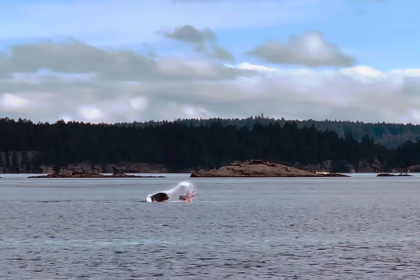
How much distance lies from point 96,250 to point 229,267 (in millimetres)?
11870

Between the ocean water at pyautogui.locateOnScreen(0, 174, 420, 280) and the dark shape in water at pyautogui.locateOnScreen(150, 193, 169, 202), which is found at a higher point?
the dark shape in water at pyautogui.locateOnScreen(150, 193, 169, 202)

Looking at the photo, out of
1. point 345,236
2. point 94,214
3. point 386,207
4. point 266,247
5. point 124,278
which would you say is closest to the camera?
point 124,278

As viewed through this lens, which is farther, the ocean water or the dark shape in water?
the dark shape in water

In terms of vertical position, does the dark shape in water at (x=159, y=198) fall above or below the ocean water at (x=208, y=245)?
above

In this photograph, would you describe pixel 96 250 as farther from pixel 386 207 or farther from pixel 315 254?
pixel 386 207

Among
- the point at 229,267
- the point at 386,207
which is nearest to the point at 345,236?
the point at 229,267

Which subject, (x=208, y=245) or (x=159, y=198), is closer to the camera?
(x=208, y=245)

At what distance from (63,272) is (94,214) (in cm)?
4766

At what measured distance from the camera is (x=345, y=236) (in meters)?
66.4

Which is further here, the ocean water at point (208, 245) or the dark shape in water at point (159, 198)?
the dark shape in water at point (159, 198)

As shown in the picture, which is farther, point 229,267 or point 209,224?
point 209,224

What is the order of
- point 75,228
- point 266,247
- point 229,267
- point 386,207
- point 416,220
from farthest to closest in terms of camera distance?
1. point 386,207
2. point 416,220
3. point 75,228
4. point 266,247
5. point 229,267

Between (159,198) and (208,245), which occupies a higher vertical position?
(159,198)

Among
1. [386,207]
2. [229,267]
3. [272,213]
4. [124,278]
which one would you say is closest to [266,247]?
[229,267]
